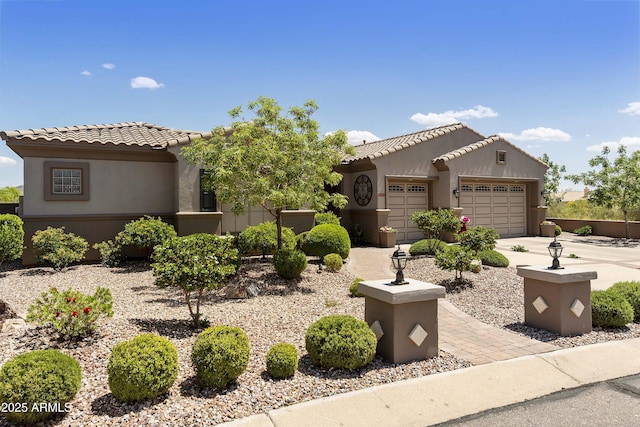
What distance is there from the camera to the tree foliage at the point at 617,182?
19.5m

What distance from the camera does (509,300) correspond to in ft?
27.9

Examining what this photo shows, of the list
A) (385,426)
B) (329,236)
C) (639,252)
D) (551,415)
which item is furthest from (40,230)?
(639,252)

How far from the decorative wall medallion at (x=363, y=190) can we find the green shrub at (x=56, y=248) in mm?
10683

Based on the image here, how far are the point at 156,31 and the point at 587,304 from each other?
1082cm

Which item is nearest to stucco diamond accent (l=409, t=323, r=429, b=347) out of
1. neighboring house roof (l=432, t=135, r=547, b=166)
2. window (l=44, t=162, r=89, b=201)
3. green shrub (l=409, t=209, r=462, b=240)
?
green shrub (l=409, t=209, r=462, b=240)

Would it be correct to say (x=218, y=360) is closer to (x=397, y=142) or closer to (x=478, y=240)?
(x=478, y=240)

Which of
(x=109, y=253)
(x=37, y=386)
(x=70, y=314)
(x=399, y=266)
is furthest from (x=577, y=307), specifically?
(x=109, y=253)

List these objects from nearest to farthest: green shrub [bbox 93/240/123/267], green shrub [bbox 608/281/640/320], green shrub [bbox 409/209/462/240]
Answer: green shrub [bbox 608/281/640/320], green shrub [bbox 93/240/123/267], green shrub [bbox 409/209/462/240]

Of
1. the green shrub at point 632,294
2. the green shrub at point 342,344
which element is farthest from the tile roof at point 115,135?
the green shrub at point 632,294

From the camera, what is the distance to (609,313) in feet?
21.3

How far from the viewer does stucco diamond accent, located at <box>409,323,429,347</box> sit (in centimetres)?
514

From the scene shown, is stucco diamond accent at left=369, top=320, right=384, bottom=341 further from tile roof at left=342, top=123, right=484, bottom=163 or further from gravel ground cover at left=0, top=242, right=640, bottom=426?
tile roof at left=342, top=123, right=484, bottom=163

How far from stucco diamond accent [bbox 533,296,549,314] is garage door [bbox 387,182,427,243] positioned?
11.3 m

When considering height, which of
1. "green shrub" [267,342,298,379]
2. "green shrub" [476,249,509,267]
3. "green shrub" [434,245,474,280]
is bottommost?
"green shrub" [267,342,298,379]
